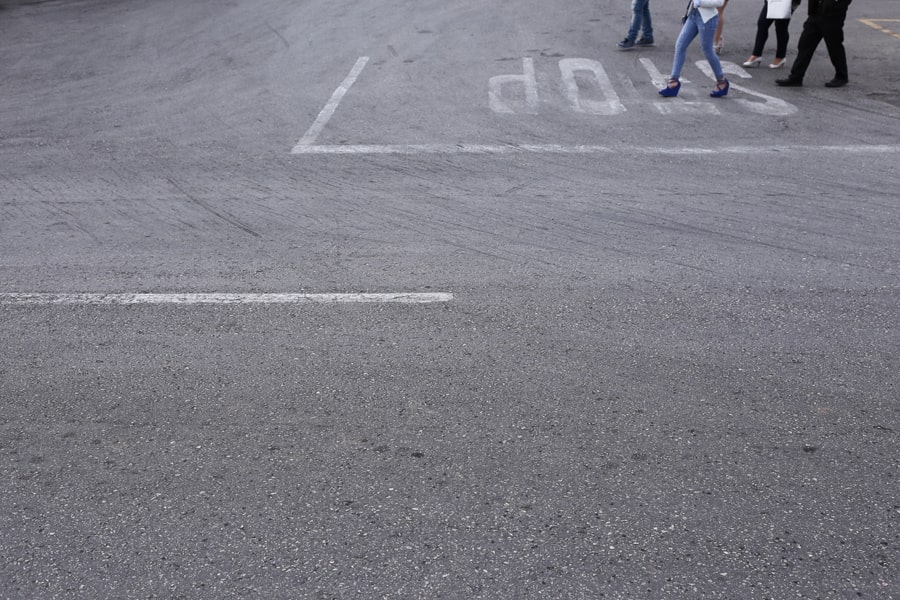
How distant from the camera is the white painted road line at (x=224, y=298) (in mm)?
5543

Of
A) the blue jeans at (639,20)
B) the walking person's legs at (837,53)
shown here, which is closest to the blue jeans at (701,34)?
the walking person's legs at (837,53)

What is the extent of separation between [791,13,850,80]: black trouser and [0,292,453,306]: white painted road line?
7.66 metres

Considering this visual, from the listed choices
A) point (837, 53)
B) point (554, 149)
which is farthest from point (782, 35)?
point (554, 149)

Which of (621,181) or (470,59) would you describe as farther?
(470,59)

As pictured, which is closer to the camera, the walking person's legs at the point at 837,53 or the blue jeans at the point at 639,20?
the walking person's legs at the point at 837,53

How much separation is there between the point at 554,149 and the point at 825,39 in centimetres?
464

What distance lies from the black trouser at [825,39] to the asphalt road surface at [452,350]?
0.76 meters

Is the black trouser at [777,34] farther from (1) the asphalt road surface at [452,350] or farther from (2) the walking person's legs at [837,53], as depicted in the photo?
(1) the asphalt road surface at [452,350]

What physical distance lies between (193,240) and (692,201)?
4063 mm

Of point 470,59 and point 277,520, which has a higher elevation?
point 470,59

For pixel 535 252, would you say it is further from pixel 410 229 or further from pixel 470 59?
pixel 470 59

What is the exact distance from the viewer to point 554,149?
887 cm

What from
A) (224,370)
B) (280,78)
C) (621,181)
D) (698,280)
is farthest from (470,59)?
(224,370)

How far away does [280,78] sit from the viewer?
11844 mm
